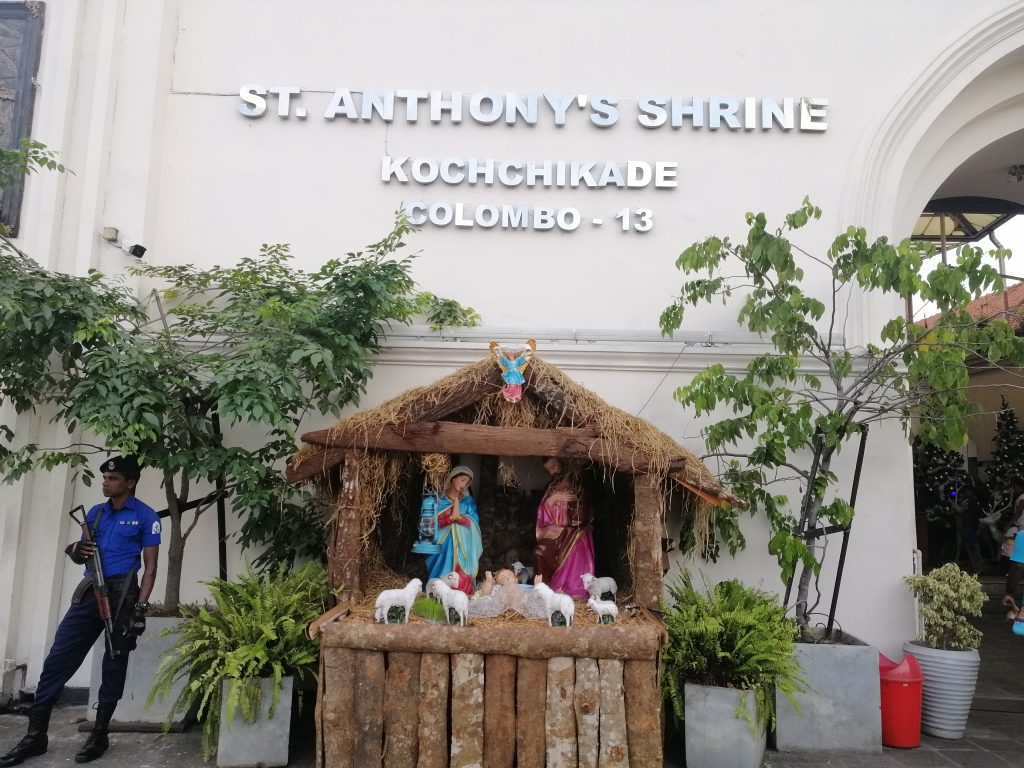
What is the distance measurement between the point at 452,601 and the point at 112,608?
2435 mm

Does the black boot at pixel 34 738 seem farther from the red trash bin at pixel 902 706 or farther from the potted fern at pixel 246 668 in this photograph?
the red trash bin at pixel 902 706

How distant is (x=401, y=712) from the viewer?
4.45 metres

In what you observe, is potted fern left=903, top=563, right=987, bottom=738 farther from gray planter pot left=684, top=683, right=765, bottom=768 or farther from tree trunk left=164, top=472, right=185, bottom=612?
tree trunk left=164, top=472, right=185, bottom=612

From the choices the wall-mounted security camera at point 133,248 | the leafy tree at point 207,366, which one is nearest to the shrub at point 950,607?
the leafy tree at point 207,366

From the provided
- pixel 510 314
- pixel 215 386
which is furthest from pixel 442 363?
pixel 215 386

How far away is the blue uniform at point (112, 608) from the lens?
4.98m

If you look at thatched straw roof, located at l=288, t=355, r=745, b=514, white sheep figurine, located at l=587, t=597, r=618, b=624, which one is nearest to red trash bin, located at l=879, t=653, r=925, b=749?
thatched straw roof, located at l=288, t=355, r=745, b=514

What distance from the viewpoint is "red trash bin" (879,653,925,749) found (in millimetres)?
5457

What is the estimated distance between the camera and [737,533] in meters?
6.03

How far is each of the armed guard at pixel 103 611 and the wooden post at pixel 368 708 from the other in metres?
1.70

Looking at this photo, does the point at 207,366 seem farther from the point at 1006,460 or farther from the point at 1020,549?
the point at 1006,460

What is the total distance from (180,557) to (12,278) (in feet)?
8.03

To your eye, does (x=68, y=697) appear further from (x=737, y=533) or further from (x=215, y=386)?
(x=737, y=533)

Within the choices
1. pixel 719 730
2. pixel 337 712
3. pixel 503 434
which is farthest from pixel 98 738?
pixel 719 730
